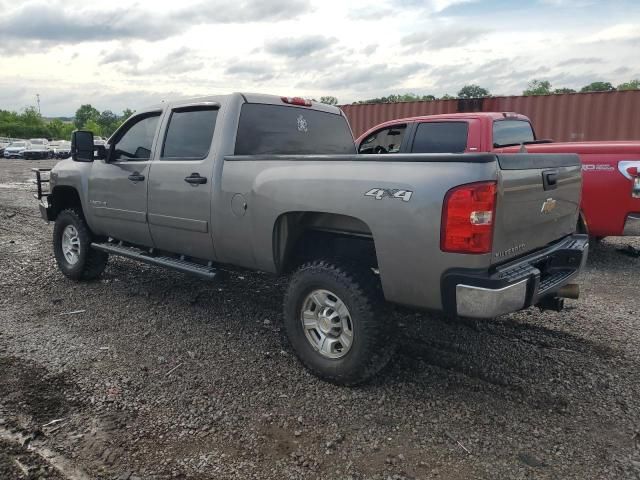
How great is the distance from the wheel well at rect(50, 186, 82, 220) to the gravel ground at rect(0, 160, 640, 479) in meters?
1.27

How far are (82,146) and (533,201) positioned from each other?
4.13m

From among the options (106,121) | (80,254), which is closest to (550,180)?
(80,254)

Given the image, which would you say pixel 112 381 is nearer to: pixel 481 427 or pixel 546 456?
pixel 481 427

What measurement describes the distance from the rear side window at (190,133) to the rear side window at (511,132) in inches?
148

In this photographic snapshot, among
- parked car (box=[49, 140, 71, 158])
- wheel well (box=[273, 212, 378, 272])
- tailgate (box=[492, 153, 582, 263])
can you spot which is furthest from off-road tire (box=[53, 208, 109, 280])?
parked car (box=[49, 140, 71, 158])

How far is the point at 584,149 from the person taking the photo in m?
6.18

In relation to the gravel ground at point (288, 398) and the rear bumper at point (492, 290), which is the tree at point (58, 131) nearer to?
the gravel ground at point (288, 398)

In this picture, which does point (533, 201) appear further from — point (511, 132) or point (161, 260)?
point (511, 132)

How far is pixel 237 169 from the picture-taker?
3.90 metres

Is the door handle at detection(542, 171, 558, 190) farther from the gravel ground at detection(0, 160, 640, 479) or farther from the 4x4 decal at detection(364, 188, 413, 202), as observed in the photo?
the gravel ground at detection(0, 160, 640, 479)

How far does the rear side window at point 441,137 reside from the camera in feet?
21.3

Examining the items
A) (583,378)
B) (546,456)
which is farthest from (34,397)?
(583,378)

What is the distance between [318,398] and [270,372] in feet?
1.61

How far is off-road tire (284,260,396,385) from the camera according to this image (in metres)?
3.22
